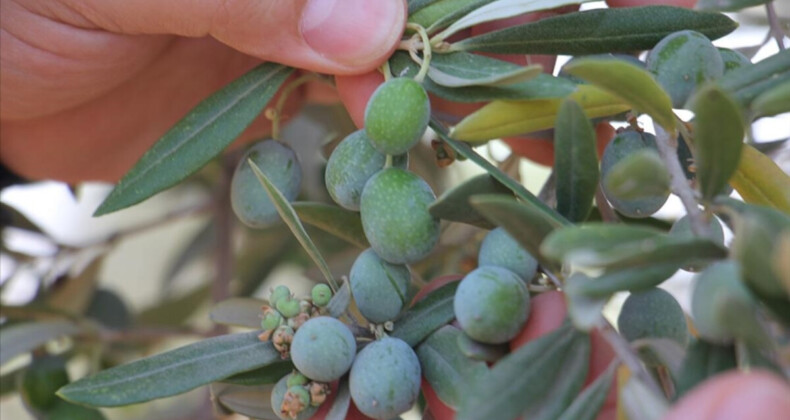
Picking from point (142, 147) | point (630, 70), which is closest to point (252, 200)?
point (630, 70)

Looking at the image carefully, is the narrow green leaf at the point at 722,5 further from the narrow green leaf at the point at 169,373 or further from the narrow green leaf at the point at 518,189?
the narrow green leaf at the point at 169,373

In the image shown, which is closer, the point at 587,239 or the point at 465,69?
the point at 587,239

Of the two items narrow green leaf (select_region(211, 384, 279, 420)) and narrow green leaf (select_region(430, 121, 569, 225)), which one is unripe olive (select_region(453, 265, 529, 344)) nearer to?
narrow green leaf (select_region(430, 121, 569, 225))

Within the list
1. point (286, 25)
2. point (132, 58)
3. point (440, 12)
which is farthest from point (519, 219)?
point (132, 58)

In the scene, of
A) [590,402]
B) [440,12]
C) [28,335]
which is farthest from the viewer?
[28,335]

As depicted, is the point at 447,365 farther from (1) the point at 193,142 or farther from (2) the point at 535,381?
(1) the point at 193,142

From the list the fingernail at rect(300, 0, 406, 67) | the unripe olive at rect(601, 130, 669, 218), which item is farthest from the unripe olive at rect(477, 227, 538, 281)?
the fingernail at rect(300, 0, 406, 67)

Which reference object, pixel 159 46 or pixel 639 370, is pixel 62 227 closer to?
pixel 159 46
